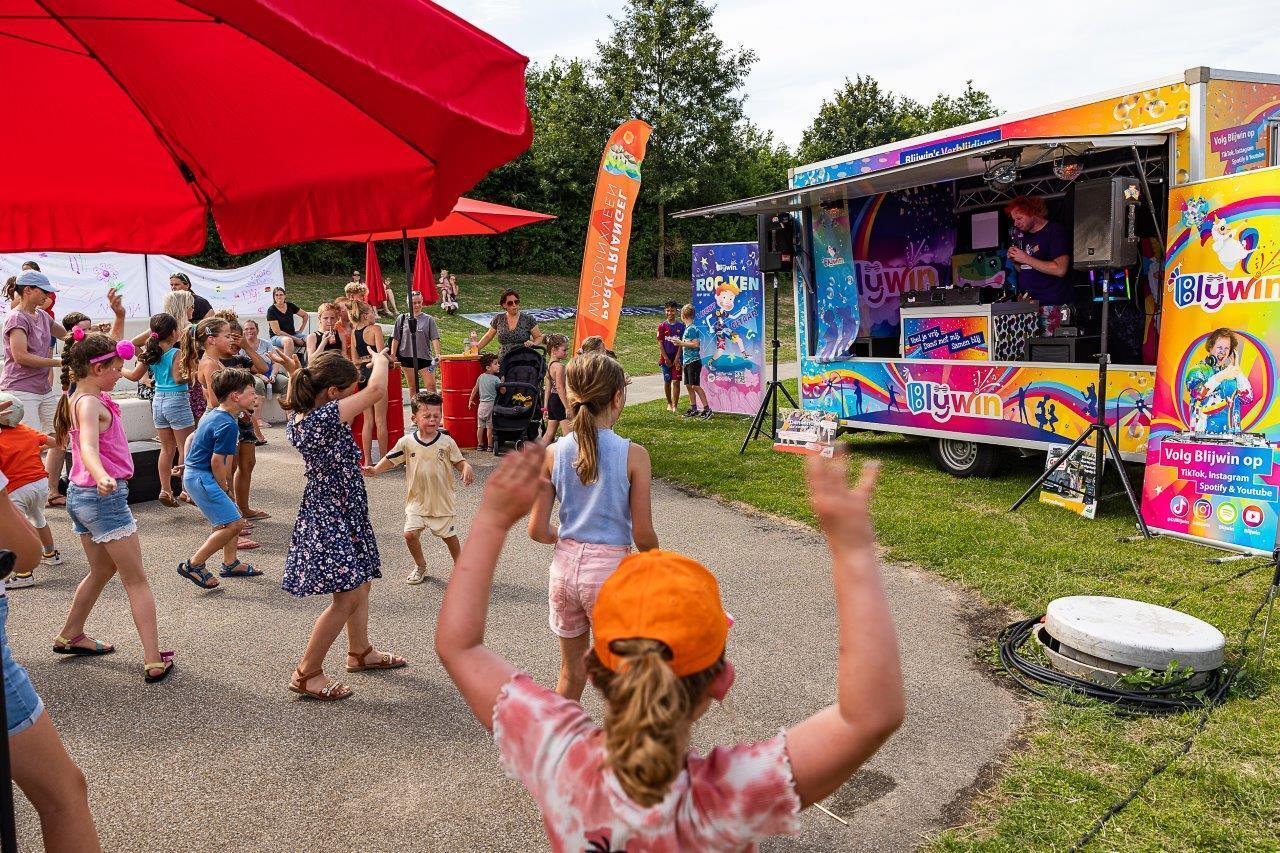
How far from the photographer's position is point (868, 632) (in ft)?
4.88

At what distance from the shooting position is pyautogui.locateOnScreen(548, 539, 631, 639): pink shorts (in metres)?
3.58

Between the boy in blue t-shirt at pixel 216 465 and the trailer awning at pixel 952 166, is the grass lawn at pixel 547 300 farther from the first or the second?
the boy in blue t-shirt at pixel 216 465

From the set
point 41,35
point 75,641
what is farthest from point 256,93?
point 75,641

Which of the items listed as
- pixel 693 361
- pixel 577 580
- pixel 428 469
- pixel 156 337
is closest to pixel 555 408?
pixel 693 361

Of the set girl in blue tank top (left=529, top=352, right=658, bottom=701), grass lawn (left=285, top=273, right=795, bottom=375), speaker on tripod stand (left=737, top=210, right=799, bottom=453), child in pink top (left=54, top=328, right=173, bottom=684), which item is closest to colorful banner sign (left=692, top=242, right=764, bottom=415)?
speaker on tripod stand (left=737, top=210, right=799, bottom=453)

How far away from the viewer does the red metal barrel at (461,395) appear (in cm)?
1151

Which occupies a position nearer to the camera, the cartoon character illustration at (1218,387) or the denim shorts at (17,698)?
the denim shorts at (17,698)

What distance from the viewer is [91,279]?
17.4 metres

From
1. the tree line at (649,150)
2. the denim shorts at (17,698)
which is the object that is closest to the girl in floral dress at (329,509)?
the denim shorts at (17,698)

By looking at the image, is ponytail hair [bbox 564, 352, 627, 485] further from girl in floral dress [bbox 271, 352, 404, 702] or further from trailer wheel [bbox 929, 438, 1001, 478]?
trailer wheel [bbox 929, 438, 1001, 478]

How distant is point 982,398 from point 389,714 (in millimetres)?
6636

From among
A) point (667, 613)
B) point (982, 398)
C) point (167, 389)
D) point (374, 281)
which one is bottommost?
point (982, 398)

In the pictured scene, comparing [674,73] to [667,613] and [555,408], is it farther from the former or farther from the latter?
[667,613]

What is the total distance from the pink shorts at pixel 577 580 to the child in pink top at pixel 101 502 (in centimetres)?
239
